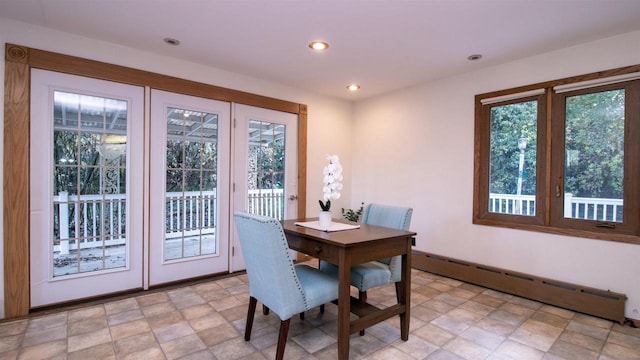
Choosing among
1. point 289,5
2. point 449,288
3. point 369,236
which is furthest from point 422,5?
point 449,288

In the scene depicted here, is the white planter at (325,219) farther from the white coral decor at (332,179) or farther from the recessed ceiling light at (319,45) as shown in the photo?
the recessed ceiling light at (319,45)

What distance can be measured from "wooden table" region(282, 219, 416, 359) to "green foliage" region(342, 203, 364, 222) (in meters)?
2.27

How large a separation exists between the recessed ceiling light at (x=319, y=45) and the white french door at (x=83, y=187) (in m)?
1.78

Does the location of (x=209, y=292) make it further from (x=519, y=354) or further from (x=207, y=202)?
(x=519, y=354)

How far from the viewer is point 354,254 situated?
1.98 m

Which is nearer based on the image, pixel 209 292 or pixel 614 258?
pixel 614 258

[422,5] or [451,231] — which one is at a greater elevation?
[422,5]

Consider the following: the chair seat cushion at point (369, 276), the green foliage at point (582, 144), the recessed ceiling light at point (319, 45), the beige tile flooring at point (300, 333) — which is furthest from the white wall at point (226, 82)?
the green foliage at point (582, 144)

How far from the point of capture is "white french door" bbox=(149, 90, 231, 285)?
10.7 ft

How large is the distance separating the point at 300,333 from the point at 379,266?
807 millimetres

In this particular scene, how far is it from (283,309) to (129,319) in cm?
153

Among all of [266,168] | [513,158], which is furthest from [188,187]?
[513,158]

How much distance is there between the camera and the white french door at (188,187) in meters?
3.25

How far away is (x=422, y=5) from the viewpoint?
2.23 m
